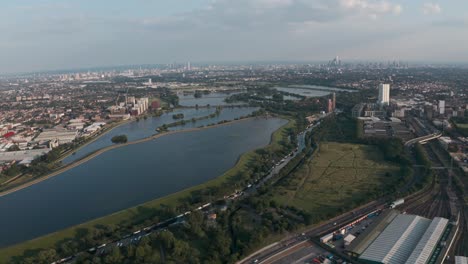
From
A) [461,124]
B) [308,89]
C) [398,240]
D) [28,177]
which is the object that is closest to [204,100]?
[308,89]

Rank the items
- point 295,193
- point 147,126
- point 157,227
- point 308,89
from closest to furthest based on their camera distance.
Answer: point 157,227 < point 295,193 < point 147,126 < point 308,89

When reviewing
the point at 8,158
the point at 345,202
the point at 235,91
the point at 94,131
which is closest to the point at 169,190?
the point at 345,202

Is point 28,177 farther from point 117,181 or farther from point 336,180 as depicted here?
point 336,180

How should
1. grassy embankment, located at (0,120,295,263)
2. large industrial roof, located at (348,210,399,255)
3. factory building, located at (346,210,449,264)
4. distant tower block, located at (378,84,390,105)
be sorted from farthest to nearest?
distant tower block, located at (378,84,390,105) < grassy embankment, located at (0,120,295,263) < large industrial roof, located at (348,210,399,255) < factory building, located at (346,210,449,264)

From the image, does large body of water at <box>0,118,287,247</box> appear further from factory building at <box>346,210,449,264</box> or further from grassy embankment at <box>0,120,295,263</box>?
factory building at <box>346,210,449,264</box>

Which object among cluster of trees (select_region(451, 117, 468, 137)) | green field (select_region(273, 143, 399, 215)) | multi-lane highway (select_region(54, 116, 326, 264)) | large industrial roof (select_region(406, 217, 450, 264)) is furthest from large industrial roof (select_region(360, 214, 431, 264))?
cluster of trees (select_region(451, 117, 468, 137))

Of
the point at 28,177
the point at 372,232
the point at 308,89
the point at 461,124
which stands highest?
the point at 308,89
